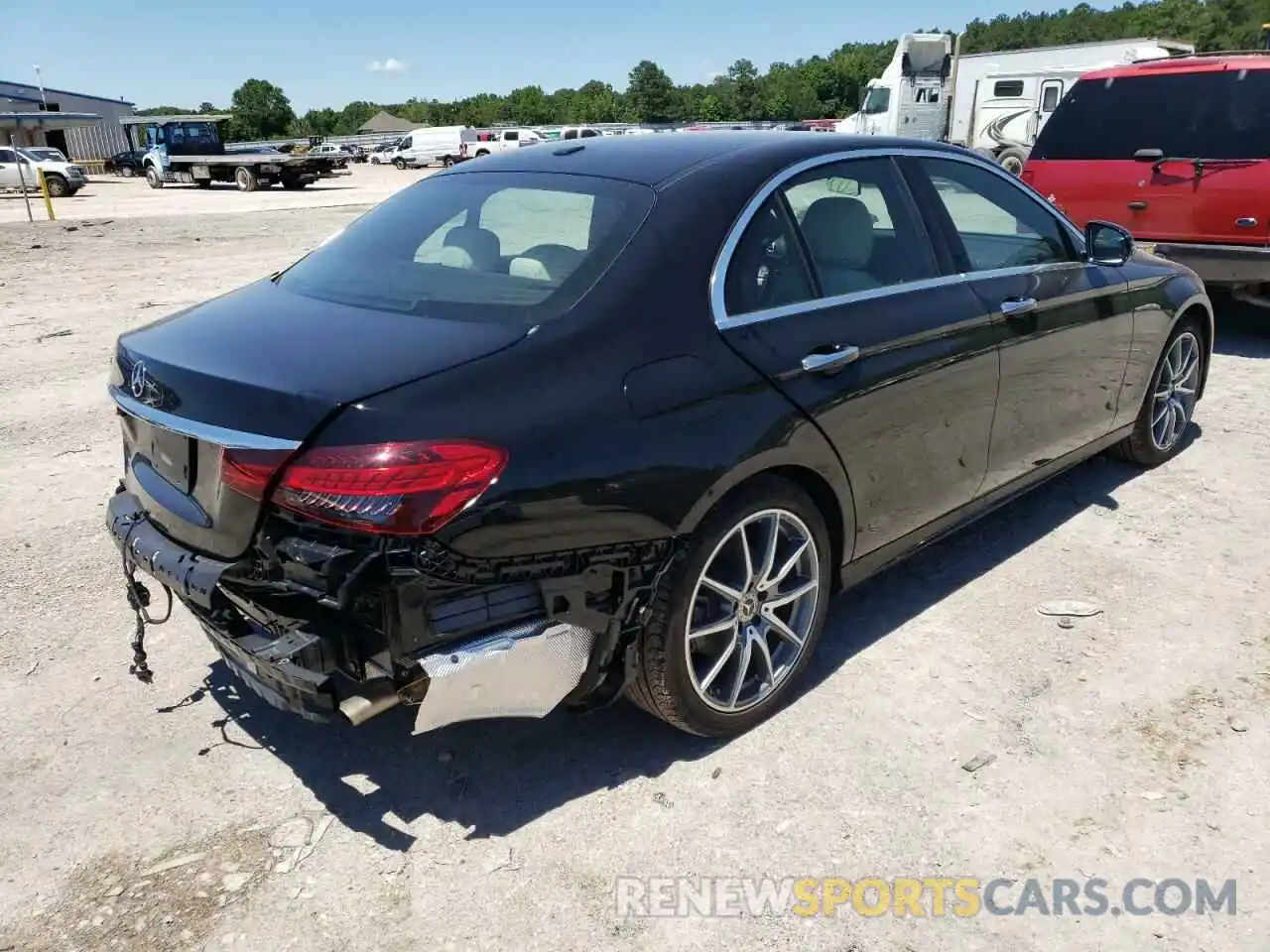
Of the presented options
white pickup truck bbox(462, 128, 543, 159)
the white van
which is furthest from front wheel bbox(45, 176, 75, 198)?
the white van

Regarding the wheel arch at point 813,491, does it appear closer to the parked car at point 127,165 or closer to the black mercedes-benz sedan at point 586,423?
the black mercedes-benz sedan at point 586,423

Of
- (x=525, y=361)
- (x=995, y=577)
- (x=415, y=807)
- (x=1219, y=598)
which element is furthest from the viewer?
(x=995, y=577)

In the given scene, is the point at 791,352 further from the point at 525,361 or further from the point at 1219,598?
the point at 1219,598

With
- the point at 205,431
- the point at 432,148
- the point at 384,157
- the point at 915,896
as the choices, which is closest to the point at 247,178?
the point at 432,148

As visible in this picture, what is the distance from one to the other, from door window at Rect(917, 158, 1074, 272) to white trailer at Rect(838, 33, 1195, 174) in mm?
20028

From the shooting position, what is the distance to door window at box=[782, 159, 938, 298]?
316 centimetres

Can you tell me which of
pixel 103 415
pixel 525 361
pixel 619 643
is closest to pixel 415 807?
pixel 619 643

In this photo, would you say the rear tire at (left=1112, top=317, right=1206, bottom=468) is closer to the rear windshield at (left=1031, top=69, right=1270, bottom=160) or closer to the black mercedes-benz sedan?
the black mercedes-benz sedan

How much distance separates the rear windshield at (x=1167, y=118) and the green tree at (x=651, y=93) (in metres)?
106

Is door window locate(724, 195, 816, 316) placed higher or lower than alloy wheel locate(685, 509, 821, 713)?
higher

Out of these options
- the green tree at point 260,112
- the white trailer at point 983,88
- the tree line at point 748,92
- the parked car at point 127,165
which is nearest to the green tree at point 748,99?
the tree line at point 748,92

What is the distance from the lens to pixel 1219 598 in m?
3.84

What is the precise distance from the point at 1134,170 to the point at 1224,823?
6.27 meters

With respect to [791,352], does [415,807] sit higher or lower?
lower
